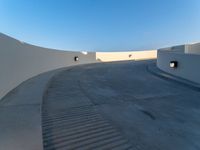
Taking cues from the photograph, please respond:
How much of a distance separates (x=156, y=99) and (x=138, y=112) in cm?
129

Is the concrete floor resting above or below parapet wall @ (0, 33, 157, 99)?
below

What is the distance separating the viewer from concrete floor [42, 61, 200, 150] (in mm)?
3039

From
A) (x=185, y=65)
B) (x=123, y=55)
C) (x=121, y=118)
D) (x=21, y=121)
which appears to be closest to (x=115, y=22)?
(x=123, y=55)

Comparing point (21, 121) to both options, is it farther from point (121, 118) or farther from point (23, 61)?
point (23, 61)

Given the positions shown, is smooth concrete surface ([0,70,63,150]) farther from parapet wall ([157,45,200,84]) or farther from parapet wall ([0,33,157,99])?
parapet wall ([157,45,200,84])

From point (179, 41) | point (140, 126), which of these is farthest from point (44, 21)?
point (140, 126)

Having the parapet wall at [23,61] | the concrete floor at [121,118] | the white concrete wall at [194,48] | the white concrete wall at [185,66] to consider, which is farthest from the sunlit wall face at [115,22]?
the concrete floor at [121,118]

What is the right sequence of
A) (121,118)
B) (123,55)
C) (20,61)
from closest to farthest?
(121,118)
(20,61)
(123,55)

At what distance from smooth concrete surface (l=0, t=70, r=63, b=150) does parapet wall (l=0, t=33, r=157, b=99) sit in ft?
1.72

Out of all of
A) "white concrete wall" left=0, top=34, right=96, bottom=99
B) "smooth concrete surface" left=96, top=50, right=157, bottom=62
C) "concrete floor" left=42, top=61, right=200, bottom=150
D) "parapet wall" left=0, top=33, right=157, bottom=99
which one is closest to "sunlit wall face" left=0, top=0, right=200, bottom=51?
"smooth concrete surface" left=96, top=50, right=157, bottom=62

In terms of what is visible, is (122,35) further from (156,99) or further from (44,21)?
(156,99)

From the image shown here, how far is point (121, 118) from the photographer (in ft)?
13.1

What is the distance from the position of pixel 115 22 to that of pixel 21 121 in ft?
77.3

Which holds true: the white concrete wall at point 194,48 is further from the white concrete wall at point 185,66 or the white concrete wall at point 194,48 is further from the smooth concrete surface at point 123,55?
the smooth concrete surface at point 123,55
